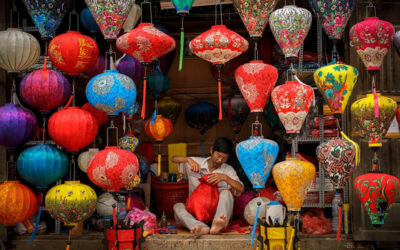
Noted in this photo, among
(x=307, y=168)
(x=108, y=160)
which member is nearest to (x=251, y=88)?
(x=307, y=168)

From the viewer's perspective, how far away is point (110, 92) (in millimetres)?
3682

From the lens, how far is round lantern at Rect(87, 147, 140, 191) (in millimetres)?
3607

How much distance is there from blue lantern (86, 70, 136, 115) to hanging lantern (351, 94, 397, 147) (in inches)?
67.1

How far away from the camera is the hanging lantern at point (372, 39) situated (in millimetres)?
3498

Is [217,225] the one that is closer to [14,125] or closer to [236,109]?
[236,109]

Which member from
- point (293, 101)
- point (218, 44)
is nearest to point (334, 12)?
point (293, 101)

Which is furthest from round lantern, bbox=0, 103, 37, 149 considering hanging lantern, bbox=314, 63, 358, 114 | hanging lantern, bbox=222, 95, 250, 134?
hanging lantern, bbox=314, 63, 358, 114

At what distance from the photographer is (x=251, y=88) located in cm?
363

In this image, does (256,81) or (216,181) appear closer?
(256,81)

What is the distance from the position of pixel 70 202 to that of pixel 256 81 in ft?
5.49

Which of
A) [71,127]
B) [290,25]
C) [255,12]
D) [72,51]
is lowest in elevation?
[71,127]

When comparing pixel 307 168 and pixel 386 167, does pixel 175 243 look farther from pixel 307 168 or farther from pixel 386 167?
pixel 386 167

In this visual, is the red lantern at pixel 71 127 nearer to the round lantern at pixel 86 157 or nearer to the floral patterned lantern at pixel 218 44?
the round lantern at pixel 86 157

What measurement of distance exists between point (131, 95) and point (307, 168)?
1426 mm
